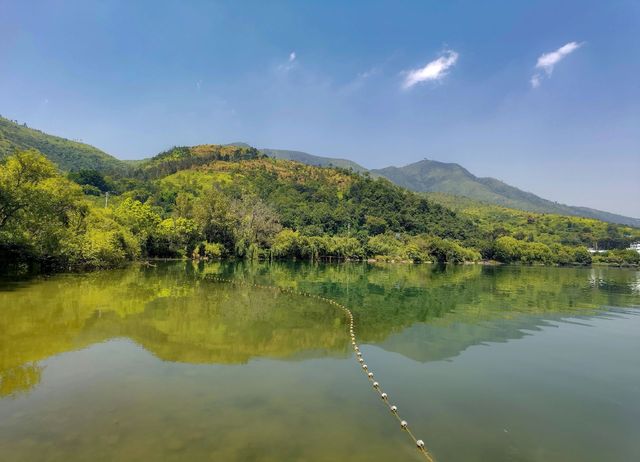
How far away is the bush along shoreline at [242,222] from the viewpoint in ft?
107

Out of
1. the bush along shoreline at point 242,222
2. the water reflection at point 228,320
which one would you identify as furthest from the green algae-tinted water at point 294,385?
the bush along shoreline at point 242,222

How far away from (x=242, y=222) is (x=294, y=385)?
73.9 meters

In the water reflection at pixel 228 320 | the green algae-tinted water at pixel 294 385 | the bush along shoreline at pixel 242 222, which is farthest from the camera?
the bush along shoreline at pixel 242 222

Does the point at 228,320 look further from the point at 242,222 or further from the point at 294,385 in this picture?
the point at 242,222

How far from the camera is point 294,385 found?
439 inches

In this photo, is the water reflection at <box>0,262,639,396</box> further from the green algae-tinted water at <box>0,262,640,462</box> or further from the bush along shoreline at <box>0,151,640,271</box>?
the bush along shoreline at <box>0,151,640,271</box>

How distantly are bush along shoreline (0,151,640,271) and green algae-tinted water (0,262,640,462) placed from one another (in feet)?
37.4

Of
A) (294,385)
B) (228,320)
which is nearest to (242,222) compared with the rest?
(228,320)

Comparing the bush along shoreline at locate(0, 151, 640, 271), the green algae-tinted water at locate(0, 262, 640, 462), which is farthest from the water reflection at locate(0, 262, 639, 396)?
the bush along shoreline at locate(0, 151, 640, 271)

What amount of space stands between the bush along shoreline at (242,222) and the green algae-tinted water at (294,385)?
11387mm

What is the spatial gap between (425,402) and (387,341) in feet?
21.6

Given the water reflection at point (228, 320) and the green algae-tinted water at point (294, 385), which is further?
the water reflection at point (228, 320)

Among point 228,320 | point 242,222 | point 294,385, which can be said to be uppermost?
point 242,222

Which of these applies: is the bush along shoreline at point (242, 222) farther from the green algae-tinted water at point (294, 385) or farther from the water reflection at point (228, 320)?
the green algae-tinted water at point (294, 385)
